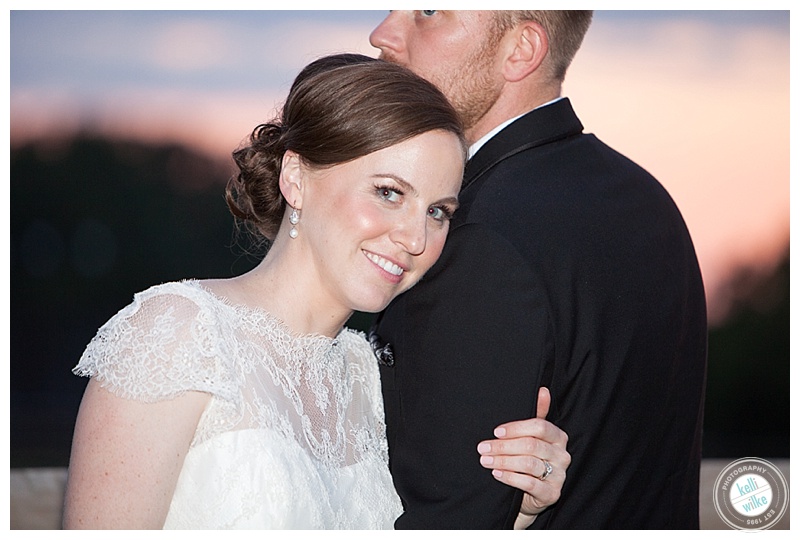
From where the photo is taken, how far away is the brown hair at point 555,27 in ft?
7.54

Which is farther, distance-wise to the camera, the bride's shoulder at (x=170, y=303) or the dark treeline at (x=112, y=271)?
the dark treeline at (x=112, y=271)

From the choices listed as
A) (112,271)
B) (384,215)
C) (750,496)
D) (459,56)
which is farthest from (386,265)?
(112,271)

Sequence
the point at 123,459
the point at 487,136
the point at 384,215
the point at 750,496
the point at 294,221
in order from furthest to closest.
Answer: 1. the point at 750,496
2. the point at 487,136
3. the point at 294,221
4. the point at 384,215
5. the point at 123,459

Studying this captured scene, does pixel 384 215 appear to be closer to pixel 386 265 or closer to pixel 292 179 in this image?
pixel 386 265

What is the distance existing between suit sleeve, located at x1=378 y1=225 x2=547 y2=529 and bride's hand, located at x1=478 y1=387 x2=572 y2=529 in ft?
0.08

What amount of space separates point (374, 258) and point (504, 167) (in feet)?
1.20

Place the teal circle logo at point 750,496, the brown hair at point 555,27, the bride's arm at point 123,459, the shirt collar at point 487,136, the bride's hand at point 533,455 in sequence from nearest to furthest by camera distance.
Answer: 1. the bride's arm at point 123,459
2. the bride's hand at point 533,455
3. the shirt collar at point 487,136
4. the brown hair at point 555,27
5. the teal circle logo at point 750,496

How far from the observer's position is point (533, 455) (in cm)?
193

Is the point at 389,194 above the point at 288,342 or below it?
above

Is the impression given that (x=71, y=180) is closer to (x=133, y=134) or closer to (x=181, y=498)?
(x=133, y=134)

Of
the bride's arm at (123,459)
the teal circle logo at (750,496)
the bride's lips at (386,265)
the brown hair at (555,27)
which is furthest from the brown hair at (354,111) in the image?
the teal circle logo at (750,496)

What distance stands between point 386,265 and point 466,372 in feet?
0.99

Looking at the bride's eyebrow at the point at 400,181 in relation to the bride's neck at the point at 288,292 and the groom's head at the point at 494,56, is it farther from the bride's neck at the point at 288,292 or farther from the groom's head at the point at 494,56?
the groom's head at the point at 494,56

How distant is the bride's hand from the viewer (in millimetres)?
1906
